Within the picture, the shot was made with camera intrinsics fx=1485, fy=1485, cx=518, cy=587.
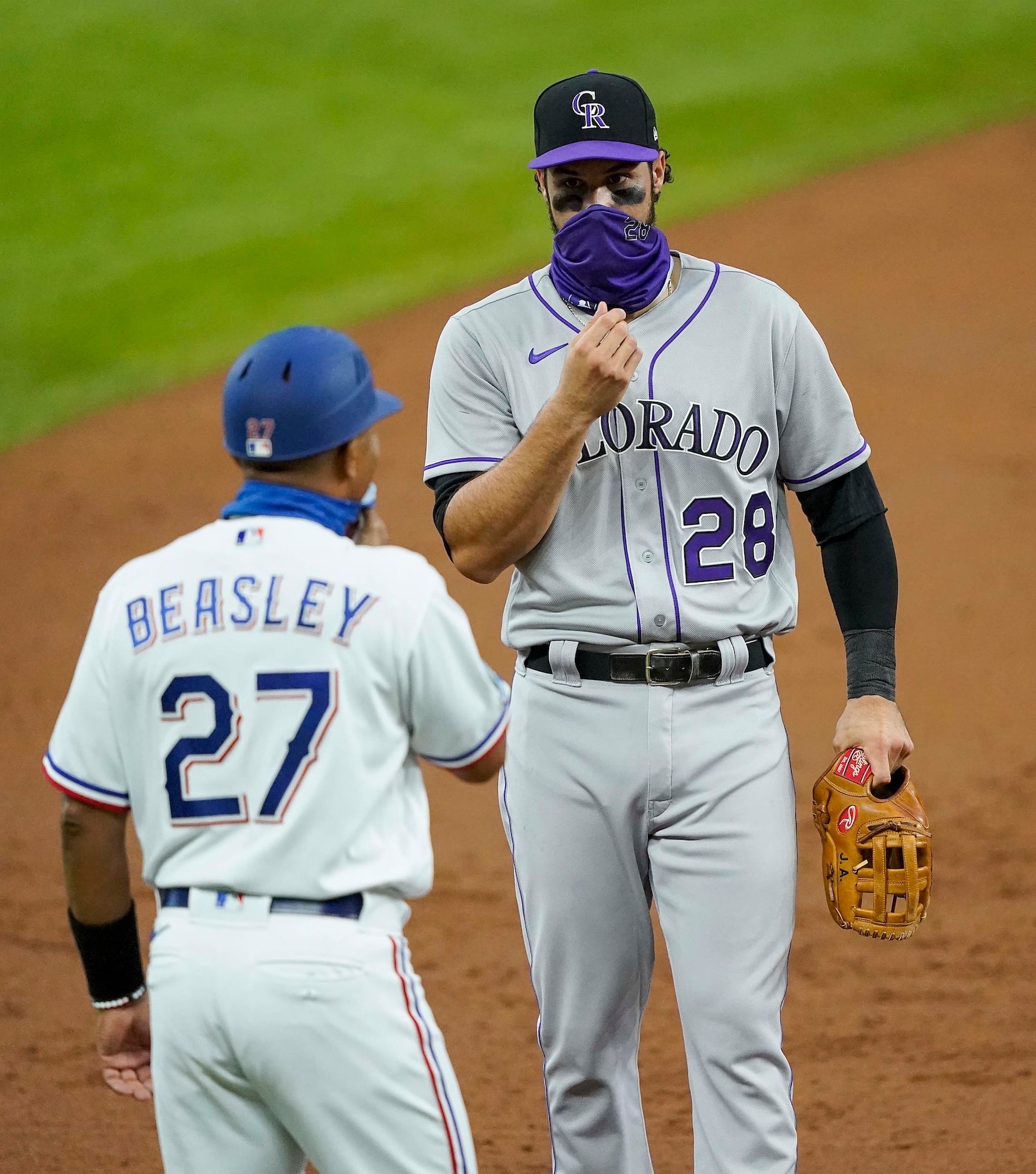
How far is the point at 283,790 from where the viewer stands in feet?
6.00

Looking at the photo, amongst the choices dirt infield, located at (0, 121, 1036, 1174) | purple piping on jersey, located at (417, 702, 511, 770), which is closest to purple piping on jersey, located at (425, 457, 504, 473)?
purple piping on jersey, located at (417, 702, 511, 770)

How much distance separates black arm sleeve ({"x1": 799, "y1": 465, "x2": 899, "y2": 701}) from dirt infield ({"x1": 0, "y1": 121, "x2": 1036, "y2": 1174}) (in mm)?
1440

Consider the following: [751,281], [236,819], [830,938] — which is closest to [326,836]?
[236,819]

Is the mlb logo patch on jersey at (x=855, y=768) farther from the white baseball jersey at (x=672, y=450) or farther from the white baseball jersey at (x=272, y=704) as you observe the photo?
the white baseball jersey at (x=272, y=704)

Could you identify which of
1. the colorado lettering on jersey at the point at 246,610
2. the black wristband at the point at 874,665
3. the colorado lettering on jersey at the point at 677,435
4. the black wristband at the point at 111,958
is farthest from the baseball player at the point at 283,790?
the black wristband at the point at 874,665

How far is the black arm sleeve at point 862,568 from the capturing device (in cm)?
246

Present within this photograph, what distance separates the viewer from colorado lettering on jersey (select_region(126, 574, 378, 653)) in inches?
72.2

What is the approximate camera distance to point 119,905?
6.63 ft

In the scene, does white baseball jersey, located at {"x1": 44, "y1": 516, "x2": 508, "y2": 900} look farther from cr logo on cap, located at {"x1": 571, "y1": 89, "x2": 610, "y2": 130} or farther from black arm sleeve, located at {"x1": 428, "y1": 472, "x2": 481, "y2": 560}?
cr logo on cap, located at {"x1": 571, "y1": 89, "x2": 610, "y2": 130}

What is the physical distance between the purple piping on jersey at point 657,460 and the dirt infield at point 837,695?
1637mm

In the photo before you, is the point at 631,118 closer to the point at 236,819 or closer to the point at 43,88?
the point at 236,819

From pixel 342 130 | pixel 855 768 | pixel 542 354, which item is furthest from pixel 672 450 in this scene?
pixel 342 130

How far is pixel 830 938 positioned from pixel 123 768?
10.9ft

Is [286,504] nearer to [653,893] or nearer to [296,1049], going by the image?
[296,1049]
